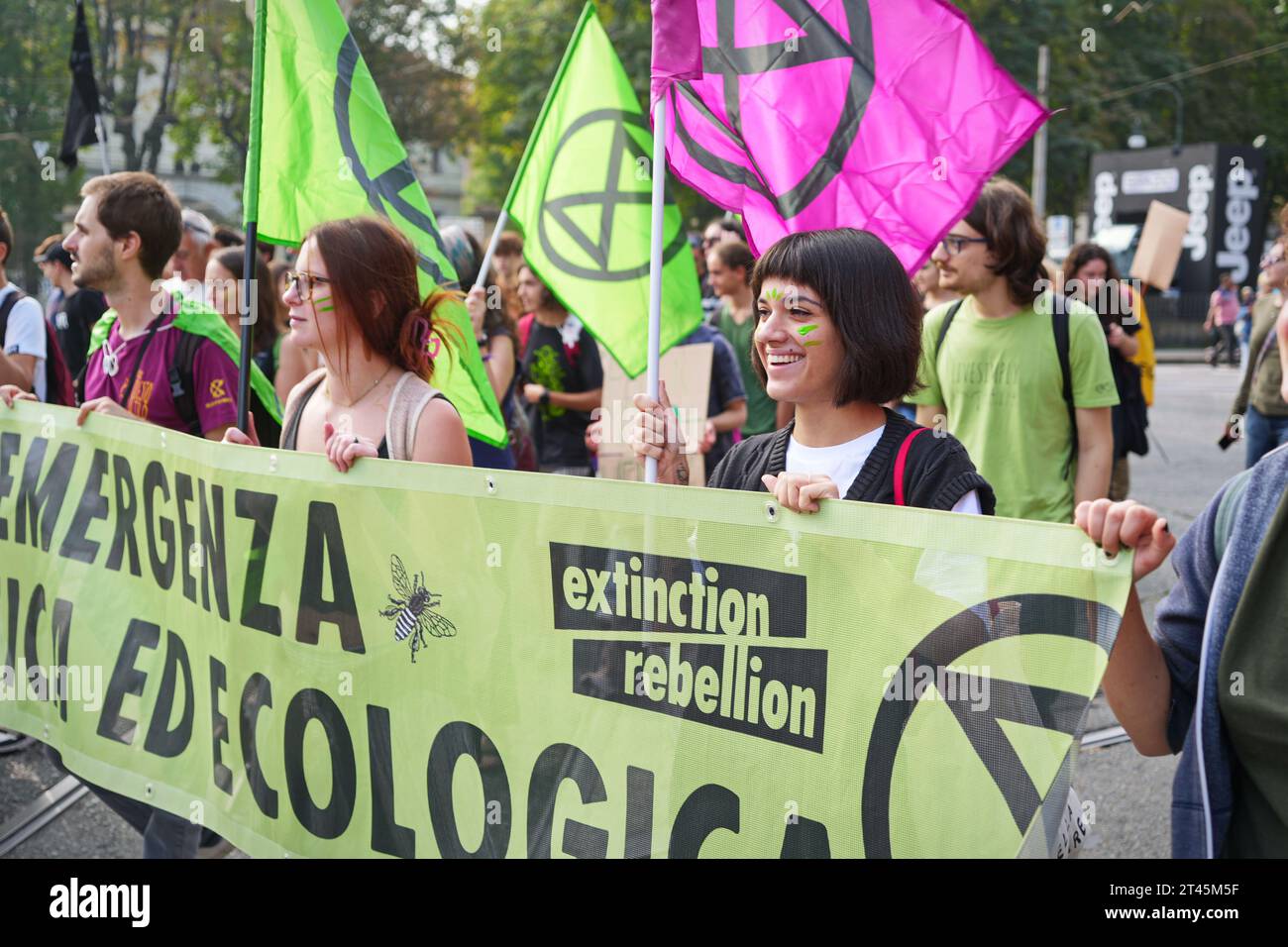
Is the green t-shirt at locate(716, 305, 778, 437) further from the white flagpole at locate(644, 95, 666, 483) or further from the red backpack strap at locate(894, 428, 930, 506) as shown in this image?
the red backpack strap at locate(894, 428, 930, 506)

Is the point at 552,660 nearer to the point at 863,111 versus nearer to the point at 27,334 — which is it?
the point at 863,111

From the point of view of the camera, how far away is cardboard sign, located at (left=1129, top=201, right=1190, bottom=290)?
10336 mm

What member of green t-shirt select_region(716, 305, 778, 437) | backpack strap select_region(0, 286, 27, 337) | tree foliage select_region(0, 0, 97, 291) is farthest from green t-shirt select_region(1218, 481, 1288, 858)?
tree foliage select_region(0, 0, 97, 291)

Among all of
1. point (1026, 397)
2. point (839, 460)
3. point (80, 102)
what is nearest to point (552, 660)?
point (839, 460)

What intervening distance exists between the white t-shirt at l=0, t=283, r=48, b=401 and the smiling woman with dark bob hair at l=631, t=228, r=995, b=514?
145 inches

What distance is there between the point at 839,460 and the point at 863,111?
4.30ft

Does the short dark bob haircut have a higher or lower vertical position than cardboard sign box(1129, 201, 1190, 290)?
lower

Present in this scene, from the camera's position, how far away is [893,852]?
2.20 metres

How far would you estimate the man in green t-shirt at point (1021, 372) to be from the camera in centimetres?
445

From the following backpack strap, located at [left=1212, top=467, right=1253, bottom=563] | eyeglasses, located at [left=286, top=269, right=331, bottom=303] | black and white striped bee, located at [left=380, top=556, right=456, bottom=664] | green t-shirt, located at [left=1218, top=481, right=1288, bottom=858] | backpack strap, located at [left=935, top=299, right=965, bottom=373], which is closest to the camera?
green t-shirt, located at [left=1218, top=481, right=1288, bottom=858]

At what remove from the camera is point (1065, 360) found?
447 cm

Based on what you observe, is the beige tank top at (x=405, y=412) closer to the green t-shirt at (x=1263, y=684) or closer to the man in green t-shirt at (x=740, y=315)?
the green t-shirt at (x=1263, y=684)

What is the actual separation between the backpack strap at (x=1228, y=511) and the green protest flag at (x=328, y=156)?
2234 millimetres
